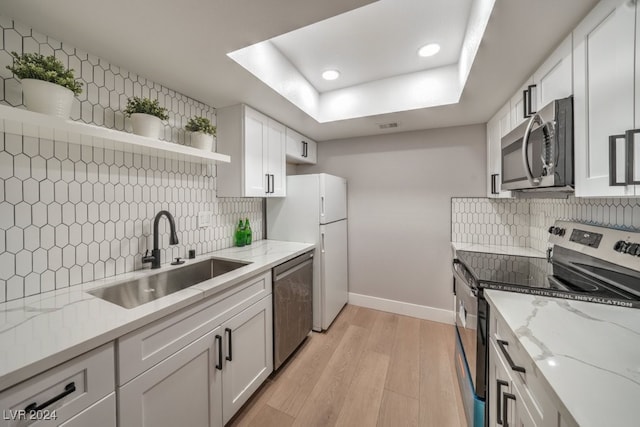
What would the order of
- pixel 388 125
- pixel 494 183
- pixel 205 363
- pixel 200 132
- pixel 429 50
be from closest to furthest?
pixel 205 363
pixel 200 132
pixel 429 50
pixel 494 183
pixel 388 125

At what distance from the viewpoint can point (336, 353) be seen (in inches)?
83.1

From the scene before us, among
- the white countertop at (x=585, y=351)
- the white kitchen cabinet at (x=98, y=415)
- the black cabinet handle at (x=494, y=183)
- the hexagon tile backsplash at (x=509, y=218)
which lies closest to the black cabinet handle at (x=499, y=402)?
the white countertop at (x=585, y=351)

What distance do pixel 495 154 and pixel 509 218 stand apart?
0.72m

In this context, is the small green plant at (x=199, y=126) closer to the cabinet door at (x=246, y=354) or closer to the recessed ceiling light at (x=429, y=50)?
the cabinet door at (x=246, y=354)

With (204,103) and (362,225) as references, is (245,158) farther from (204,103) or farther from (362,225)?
(362,225)

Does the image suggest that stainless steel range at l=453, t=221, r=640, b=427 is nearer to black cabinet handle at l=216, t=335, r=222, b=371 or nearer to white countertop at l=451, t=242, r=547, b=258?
white countertop at l=451, t=242, r=547, b=258

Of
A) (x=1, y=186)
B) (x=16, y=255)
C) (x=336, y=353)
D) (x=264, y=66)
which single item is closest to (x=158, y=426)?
(x=16, y=255)

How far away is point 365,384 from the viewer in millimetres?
1763

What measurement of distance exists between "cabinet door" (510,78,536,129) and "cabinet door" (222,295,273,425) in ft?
6.97

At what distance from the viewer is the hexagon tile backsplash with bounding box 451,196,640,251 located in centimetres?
183

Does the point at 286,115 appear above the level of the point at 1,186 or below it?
above

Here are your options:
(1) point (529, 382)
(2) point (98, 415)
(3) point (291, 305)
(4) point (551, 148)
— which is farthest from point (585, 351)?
(3) point (291, 305)

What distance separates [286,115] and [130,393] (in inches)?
82.5

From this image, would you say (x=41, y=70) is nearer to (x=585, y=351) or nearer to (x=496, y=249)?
(x=585, y=351)
